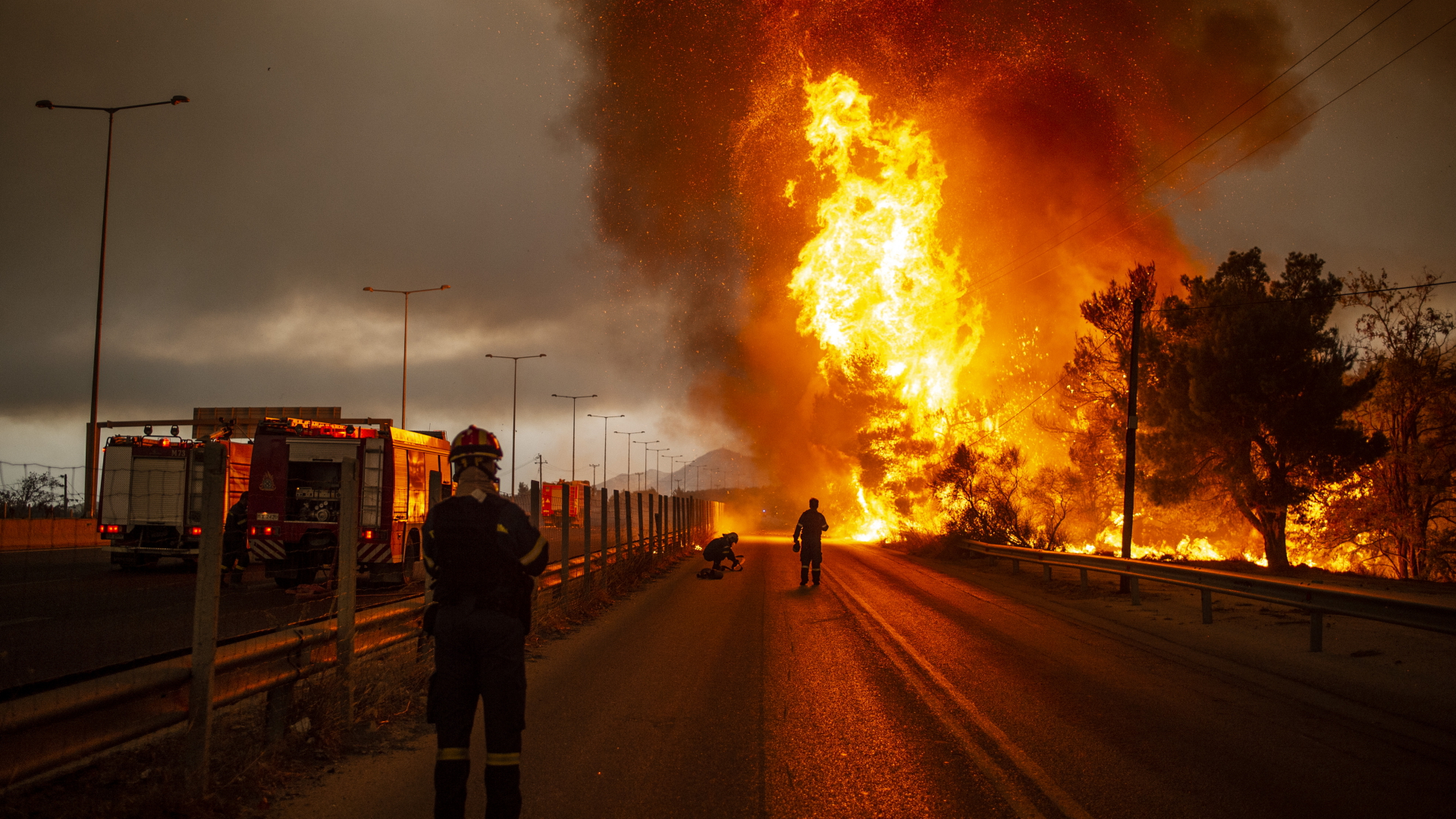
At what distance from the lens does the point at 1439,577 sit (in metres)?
27.7

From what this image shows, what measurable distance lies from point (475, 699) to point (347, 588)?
2223 mm

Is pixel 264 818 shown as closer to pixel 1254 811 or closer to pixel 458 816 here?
pixel 458 816

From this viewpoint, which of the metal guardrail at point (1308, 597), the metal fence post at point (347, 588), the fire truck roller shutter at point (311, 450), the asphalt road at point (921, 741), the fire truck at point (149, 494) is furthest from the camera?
the fire truck at point (149, 494)

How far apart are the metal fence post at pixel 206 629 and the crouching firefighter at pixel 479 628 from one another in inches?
43.9

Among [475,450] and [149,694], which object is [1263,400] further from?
[149,694]

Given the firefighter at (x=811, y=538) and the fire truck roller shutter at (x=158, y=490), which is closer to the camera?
the firefighter at (x=811, y=538)

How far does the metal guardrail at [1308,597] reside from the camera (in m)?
7.87

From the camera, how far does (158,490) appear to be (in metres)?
18.5

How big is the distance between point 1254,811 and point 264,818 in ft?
16.3

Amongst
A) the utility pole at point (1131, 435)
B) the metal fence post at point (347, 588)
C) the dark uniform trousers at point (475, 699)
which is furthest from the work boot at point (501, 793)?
the utility pole at point (1131, 435)

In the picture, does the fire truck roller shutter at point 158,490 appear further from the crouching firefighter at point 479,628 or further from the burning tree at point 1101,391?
the burning tree at point 1101,391

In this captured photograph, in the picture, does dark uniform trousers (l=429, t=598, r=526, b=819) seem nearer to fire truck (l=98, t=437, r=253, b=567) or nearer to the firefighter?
the firefighter

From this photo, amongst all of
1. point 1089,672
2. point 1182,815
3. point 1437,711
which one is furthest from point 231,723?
point 1437,711

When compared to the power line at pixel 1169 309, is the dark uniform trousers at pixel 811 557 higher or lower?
lower
